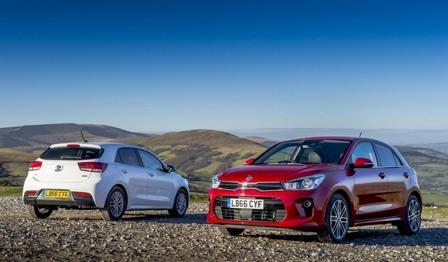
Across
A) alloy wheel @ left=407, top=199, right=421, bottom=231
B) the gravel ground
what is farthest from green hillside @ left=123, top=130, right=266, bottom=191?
the gravel ground

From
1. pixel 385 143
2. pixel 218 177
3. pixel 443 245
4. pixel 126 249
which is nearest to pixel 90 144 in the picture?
pixel 218 177

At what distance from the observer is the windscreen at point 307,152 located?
11.9m

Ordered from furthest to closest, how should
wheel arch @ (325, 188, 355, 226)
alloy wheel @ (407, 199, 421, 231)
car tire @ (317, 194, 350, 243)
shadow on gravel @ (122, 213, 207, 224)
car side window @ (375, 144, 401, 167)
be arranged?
shadow on gravel @ (122, 213, 207, 224), alloy wheel @ (407, 199, 421, 231), car side window @ (375, 144, 401, 167), wheel arch @ (325, 188, 355, 226), car tire @ (317, 194, 350, 243)

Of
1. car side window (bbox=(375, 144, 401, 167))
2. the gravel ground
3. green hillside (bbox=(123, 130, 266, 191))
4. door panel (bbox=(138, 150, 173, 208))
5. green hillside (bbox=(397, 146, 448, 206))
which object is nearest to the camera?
the gravel ground

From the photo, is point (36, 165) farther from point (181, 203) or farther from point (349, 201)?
point (349, 201)

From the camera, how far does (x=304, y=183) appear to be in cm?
1057

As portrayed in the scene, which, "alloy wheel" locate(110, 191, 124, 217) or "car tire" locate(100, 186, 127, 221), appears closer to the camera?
"car tire" locate(100, 186, 127, 221)

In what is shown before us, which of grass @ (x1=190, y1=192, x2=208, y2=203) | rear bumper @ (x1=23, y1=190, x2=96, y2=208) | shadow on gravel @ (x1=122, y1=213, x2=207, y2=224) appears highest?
rear bumper @ (x1=23, y1=190, x2=96, y2=208)

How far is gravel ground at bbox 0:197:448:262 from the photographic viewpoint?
29.4 ft

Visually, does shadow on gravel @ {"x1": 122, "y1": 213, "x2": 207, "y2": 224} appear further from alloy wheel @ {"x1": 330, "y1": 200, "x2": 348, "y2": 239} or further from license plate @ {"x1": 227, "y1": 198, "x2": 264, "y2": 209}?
alloy wheel @ {"x1": 330, "y1": 200, "x2": 348, "y2": 239}

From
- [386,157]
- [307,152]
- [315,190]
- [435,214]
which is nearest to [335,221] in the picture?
[315,190]

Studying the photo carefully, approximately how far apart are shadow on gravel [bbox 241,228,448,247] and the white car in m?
3.65

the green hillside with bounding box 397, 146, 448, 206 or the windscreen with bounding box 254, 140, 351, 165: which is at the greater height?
the windscreen with bounding box 254, 140, 351, 165

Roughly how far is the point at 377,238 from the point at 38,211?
782 centimetres
